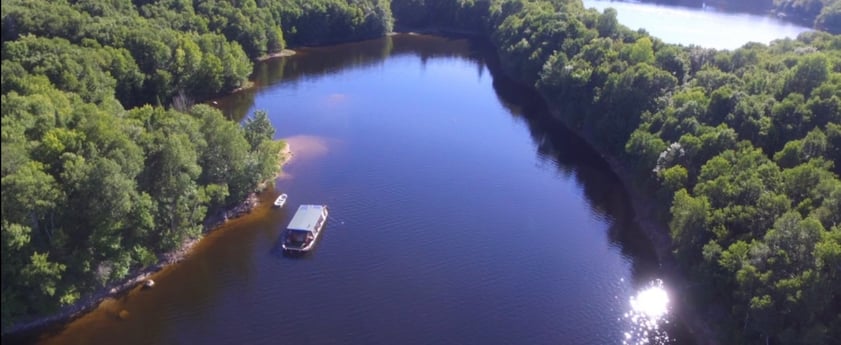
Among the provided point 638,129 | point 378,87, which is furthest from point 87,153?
point 378,87

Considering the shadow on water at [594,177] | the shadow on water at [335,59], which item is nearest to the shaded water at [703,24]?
the shadow on water at [594,177]

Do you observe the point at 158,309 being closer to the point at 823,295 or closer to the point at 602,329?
the point at 602,329

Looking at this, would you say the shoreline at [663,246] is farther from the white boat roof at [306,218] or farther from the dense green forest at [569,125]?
the white boat roof at [306,218]

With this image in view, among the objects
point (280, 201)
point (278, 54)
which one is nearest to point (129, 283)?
point (280, 201)

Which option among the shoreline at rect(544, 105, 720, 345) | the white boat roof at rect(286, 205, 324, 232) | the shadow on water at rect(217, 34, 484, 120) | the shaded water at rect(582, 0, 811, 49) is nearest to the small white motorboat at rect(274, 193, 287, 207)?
the white boat roof at rect(286, 205, 324, 232)

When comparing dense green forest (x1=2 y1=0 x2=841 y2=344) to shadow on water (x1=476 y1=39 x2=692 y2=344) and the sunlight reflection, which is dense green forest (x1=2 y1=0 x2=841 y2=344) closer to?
shadow on water (x1=476 y1=39 x2=692 y2=344)
